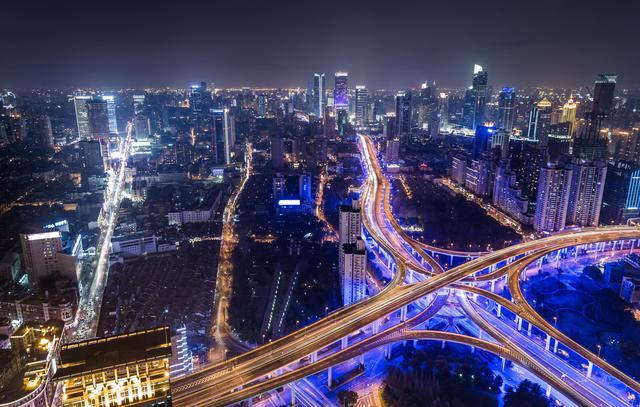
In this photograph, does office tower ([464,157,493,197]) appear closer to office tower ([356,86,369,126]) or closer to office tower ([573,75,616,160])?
office tower ([573,75,616,160])

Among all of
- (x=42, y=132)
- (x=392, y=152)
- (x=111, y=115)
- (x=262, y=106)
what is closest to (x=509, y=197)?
(x=392, y=152)

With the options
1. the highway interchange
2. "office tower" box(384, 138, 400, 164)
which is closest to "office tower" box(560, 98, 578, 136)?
"office tower" box(384, 138, 400, 164)

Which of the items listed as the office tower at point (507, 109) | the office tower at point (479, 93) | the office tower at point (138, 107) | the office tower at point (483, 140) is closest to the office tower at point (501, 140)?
the office tower at point (483, 140)

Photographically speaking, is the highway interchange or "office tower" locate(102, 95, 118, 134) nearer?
the highway interchange

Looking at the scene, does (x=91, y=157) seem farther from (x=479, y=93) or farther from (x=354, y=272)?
(x=479, y=93)

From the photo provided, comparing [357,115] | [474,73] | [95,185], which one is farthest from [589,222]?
[357,115]
